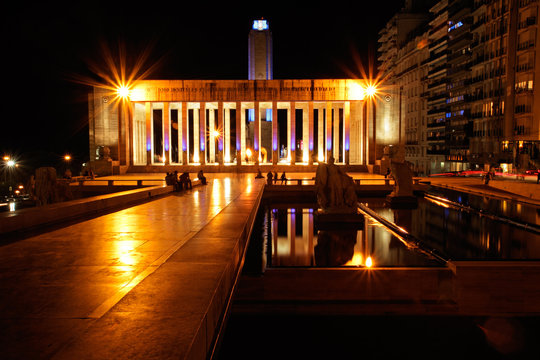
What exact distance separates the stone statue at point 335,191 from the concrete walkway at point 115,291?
7.77m

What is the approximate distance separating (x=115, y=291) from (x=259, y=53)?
42264 millimetres

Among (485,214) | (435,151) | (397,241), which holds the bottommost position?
(397,241)

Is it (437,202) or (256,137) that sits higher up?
(256,137)

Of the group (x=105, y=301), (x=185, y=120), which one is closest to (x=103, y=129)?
(x=185, y=120)

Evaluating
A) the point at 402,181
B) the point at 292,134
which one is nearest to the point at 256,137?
the point at 292,134

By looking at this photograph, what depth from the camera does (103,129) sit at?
35031 mm

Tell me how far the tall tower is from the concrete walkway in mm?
37625

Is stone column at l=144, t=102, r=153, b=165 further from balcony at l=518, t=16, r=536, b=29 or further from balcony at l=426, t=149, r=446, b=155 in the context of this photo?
balcony at l=518, t=16, r=536, b=29

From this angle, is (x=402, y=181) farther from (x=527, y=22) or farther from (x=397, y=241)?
(x=527, y=22)

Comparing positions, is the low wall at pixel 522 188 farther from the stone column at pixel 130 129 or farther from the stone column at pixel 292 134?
the stone column at pixel 130 129

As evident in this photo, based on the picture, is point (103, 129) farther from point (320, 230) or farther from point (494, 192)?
point (494, 192)

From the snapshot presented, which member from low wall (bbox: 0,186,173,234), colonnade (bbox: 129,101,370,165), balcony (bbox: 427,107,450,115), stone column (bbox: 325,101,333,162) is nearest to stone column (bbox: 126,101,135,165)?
colonnade (bbox: 129,101,370,165)

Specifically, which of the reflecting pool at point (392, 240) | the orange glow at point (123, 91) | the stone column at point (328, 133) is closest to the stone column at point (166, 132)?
the orange glow at point (123, 91)

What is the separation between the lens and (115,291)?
177 inches
